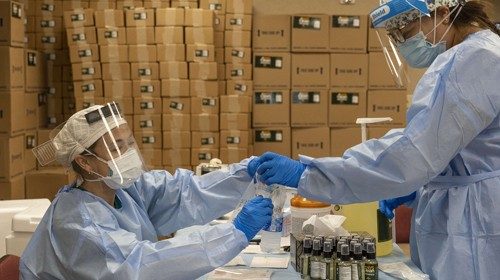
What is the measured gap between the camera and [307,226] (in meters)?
2.02

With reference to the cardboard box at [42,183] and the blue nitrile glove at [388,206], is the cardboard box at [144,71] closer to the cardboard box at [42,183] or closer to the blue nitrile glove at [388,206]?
the cardboard box at [42,183]

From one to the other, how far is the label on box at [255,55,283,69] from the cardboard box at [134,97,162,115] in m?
0.92

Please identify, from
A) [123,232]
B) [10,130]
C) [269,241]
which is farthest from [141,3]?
[123,232]

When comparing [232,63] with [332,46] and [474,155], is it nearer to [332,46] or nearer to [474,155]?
[332,46]

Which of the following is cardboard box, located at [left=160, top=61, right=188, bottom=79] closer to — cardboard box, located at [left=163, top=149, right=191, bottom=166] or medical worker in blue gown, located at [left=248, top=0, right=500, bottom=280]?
cardboard box, located at [left=163, top=149, right=191, bottom=166]

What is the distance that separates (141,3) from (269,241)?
3.79 meters

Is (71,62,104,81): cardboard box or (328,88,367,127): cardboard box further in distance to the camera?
A: (328,88,367,127): cardboard box

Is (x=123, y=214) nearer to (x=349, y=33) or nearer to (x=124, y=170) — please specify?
(x=124, y=170)

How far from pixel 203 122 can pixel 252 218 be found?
3509mm

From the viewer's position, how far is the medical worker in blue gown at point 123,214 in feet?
5.25

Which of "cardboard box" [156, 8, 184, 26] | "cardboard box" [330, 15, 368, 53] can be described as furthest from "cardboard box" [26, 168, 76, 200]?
"cardboard box" [330, 15, 368, 53]

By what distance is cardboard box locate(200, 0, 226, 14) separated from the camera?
5402mm

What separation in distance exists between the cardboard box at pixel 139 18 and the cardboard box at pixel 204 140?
1.02 metres

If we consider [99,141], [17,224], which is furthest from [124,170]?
[17,224]
